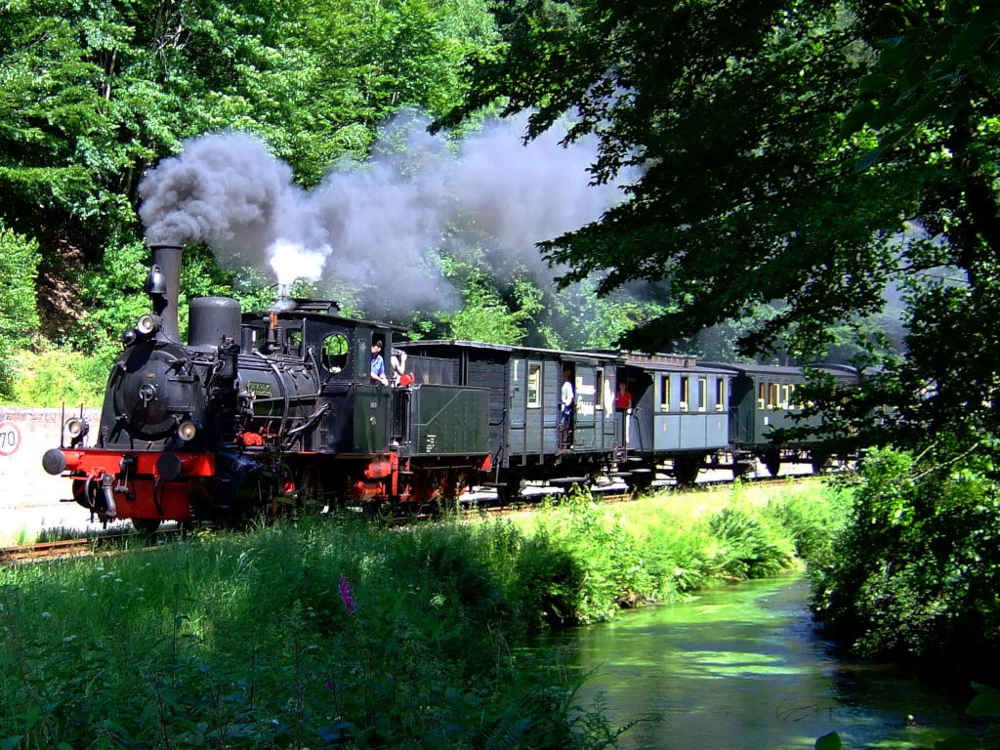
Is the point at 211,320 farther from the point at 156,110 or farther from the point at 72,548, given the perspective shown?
the point at 156,110

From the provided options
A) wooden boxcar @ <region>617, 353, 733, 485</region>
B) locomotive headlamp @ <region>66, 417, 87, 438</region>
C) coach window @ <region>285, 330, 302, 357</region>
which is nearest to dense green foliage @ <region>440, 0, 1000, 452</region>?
coach window @ <region>285, 330, 302, 357</region>

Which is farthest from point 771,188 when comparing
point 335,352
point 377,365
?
point 335,352

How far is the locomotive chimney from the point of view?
13781 mm

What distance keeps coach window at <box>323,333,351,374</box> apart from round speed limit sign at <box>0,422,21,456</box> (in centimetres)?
717

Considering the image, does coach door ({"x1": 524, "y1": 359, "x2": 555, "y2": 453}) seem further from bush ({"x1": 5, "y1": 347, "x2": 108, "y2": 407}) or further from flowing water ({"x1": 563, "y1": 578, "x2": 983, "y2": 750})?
bush ({"x1": 5, "y1": 347, "x2": 108, "y2": 407})

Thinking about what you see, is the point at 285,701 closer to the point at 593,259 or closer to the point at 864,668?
the point at 593,259

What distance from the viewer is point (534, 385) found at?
20172mm

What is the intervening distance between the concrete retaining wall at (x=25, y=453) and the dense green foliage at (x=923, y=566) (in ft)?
43.7

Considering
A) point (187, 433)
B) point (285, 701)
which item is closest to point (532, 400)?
point (187, 433)

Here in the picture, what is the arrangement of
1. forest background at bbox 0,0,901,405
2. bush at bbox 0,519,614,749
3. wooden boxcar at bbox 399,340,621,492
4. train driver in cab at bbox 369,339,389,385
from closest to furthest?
bush at bbox 0,519,614,749
train driver in cab at bbox 369,339,389,385
wooden boxcar at bbox 399,340,621,492
forest background at bbox 0,0,901,405

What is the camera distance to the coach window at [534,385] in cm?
1997

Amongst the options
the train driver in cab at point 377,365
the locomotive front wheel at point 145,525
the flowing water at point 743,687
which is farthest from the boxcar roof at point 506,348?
the flowing water at point 743,687

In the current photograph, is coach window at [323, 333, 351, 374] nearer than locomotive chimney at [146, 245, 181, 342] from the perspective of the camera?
No

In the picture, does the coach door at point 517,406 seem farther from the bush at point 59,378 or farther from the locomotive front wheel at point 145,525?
the bush at point 59,378
